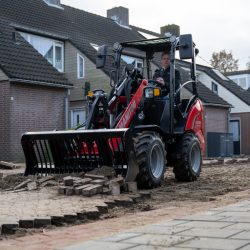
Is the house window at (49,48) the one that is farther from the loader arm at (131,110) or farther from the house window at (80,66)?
the loader arm at (131,110)

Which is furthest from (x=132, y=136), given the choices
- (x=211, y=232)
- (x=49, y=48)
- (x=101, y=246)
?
(x=49, y=48)

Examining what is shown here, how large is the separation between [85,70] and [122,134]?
17492mm

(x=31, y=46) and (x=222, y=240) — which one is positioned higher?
(x=31, y=46)

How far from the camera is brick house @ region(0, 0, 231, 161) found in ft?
71.0

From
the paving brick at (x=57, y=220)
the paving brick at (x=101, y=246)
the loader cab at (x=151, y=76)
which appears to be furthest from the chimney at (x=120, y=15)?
the paving brick at (x=101, y=246)

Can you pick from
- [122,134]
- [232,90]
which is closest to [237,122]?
[232,90]

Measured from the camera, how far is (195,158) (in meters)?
13.4

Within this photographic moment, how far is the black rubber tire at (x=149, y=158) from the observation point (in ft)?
35.6

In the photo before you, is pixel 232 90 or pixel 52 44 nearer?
pixel 52 44

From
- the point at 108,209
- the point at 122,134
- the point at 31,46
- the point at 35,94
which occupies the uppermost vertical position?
the point at 31,46

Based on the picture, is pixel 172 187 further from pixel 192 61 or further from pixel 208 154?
pixel 208 154

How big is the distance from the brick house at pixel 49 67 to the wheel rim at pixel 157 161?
4.10 metres

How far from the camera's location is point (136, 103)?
11.7 metres

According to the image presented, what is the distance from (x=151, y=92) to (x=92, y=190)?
10.9ft
